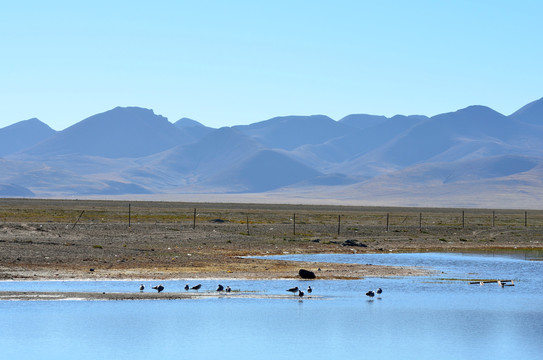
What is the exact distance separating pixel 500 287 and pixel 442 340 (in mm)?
12094

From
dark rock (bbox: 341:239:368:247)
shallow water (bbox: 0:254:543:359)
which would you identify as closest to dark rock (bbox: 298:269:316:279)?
shallow water (bbox: 0:254:543:359)

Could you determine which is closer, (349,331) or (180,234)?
(349,331)

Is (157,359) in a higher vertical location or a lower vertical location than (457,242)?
lower

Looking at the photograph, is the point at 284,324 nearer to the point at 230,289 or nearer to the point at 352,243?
the point at 230,289

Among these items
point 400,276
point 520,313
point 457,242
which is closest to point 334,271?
point 400,276

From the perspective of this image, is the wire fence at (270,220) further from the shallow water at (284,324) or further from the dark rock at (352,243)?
the shallow water at (284,324)

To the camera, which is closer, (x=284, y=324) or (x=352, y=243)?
(x=284, y=324)

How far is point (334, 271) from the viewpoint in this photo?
1597 inches

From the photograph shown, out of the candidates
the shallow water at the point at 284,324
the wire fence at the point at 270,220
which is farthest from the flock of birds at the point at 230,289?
the wire fence at the point at 270,220

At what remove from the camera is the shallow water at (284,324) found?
2391cm

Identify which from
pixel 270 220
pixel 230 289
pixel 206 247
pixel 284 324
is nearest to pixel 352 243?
pixel 206 247

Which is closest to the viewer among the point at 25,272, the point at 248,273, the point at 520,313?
the point at 520,313

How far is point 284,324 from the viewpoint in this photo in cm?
2780

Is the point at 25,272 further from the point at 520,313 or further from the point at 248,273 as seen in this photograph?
the point at 520,313
